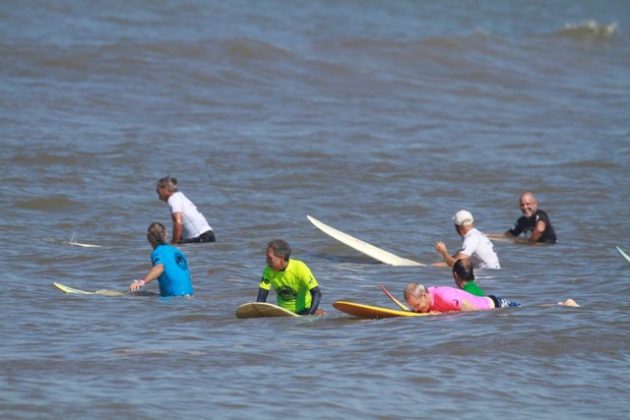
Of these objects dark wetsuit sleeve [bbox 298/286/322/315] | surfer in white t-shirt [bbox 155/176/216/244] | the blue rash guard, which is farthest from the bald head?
dark wetsuit sleeve [bbox 298/286/322/315]

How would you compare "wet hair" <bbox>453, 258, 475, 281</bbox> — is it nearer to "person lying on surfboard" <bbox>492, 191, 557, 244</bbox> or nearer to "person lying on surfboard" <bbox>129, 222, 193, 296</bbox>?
"person lying on surfboard" <bbox>129, 222, 193, 296</bbox>

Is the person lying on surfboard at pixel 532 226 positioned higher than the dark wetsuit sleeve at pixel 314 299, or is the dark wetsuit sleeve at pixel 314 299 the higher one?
the person lying on surfboard at pixel 532 226

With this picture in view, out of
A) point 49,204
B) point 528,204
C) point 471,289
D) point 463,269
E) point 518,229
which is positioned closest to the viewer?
point 463,269

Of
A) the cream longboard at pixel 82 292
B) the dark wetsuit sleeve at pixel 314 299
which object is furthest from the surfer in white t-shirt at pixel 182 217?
the dark wetsuit sleeve at pixel 314 299

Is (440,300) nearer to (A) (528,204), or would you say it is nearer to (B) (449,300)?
(B) (449,300)

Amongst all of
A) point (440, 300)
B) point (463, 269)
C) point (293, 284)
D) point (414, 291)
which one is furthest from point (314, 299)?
point (463, 269)

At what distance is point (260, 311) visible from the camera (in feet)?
36.3

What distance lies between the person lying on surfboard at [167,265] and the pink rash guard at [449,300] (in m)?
2.71

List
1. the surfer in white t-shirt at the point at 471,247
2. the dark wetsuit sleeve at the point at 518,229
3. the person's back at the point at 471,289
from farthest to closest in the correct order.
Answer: the dark wetsuit sleeve at the point at 518,229
the surfer in white t-shirt at the point at 471,247
the person's back at the point at 471,289

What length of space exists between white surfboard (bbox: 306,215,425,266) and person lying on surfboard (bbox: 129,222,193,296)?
11.8 ft

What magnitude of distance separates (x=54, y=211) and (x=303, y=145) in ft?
20.9

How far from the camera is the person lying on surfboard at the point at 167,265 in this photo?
39.7 feet

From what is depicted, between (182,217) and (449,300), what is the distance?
18.7 feet

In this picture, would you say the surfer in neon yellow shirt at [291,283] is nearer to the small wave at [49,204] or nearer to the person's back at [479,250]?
the person's back at [479,250]
